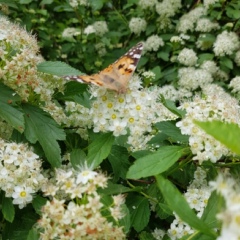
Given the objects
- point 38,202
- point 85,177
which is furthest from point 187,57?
point 85,177

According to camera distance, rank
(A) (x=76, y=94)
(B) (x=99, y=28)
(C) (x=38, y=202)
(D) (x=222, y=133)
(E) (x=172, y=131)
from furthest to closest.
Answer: (B) (x=99, y=28), (A) (x=76, y=94), (E) (x=172, y=131), (C) (x=38, y=202), (D) (x=222, y=133)

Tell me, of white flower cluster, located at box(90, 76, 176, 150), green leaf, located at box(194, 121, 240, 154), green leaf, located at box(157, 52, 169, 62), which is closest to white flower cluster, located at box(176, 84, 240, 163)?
white flower cluster, located at box(90, 76, 176, 150)

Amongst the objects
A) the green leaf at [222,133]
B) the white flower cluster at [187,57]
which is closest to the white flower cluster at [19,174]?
the green leaf at [222,133]

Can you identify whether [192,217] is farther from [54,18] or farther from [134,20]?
[54,18]

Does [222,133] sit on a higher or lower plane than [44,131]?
higher

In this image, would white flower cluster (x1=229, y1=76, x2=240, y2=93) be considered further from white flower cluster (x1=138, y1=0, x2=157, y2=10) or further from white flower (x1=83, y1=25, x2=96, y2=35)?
white flower (x1=83, y1=25, x2=96, y2=35)

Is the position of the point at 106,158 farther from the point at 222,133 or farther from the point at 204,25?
the point at 204,25

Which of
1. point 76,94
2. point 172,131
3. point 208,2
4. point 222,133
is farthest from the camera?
point 208,2

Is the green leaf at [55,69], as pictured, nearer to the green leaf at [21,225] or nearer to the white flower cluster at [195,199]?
the green leaf at [21,225]
